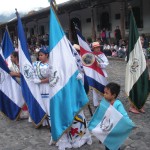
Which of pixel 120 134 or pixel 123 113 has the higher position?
pixel 123 113

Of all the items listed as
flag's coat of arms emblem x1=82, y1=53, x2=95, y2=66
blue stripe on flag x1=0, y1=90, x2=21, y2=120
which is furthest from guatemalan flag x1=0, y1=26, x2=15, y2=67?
flag's coat of arms emblem x1=82, y1=53, x2=95, y2=66

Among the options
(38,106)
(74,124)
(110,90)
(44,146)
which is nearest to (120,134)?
(110,90)

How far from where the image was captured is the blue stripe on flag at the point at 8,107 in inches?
247

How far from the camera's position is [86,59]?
6.52 meters

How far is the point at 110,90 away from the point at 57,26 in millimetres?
1324

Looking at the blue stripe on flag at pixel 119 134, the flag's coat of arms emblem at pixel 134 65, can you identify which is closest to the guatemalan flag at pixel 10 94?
the flag's coat of arms emblem at pixel 134 65

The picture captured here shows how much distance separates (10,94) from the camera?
20.6 ft

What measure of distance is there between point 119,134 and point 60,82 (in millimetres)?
1206

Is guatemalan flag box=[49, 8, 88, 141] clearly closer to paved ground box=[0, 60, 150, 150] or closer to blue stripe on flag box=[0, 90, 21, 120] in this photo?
paved ground box=[0, 60, 150, 150]

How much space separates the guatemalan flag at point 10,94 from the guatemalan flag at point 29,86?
2.06 feet

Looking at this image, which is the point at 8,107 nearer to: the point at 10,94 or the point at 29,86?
the point at 10,94

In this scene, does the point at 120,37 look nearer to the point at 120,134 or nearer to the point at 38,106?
the point at 38,106

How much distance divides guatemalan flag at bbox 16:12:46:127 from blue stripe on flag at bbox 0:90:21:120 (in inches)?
27.8

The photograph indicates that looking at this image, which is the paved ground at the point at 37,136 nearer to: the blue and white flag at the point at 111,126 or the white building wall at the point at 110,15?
the blue and white flag at the point at 111,126
